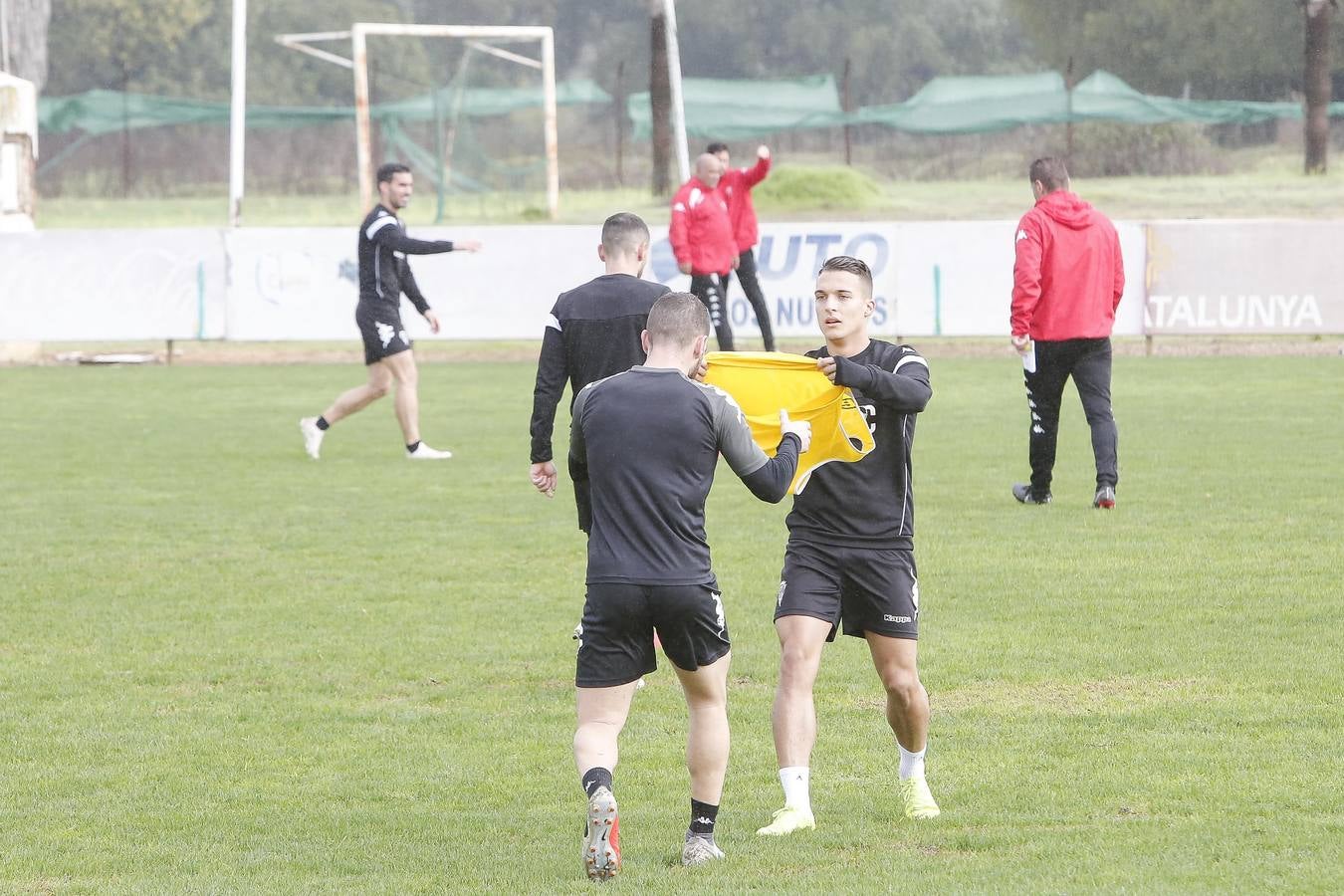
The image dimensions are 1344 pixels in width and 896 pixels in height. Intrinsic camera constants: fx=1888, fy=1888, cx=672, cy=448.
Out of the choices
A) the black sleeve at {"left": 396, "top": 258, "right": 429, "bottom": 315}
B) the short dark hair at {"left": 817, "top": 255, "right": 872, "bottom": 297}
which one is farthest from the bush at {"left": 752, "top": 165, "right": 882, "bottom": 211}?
the short dark hair at {"left": 817, "top": 255, "right": 872, "bottom": 297}

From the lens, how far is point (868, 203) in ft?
110


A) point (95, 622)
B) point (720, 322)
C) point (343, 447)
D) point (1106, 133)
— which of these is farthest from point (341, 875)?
point (1106, 133)

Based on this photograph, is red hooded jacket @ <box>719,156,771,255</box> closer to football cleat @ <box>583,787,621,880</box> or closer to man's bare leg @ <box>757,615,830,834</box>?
man's bare leg @ <box>757,615,830,834</box>

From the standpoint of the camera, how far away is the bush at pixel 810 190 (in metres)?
33.2

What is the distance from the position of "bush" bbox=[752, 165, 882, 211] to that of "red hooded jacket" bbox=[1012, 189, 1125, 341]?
2193cm

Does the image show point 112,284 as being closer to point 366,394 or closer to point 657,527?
point 366,394

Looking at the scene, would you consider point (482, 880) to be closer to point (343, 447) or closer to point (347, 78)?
point (343, 447)

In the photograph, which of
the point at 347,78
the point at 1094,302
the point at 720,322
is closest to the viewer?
the point at 1094,302

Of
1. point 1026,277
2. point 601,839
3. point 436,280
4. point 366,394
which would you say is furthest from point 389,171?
point 436,280

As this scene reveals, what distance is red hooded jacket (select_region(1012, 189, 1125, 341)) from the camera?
1096 cm

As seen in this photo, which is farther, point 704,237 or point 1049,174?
point 704,237

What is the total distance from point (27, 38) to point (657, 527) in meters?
43.2

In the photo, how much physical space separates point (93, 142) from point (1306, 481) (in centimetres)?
3821

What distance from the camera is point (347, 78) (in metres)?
63.2
